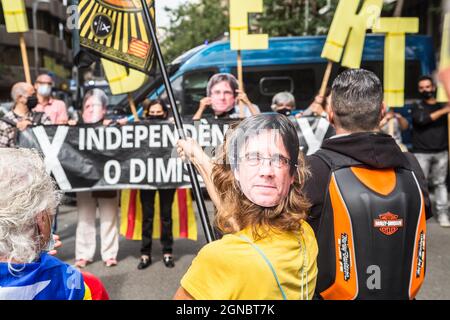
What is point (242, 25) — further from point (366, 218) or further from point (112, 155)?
point (366, 218)

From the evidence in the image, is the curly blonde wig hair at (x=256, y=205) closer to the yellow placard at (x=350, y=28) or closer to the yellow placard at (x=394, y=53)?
the yellow placard at (x=350, y=28)

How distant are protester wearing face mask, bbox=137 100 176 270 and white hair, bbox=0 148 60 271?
12.3 ft

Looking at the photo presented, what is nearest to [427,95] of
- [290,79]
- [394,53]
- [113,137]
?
[394,53]

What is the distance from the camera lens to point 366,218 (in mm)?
1853

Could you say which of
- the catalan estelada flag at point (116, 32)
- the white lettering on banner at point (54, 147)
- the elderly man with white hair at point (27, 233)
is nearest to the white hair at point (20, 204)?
the elderly man with white hair at point (27, 233)

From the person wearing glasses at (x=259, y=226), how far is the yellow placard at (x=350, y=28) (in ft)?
9.36

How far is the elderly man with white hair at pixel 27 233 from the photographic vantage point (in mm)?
1516

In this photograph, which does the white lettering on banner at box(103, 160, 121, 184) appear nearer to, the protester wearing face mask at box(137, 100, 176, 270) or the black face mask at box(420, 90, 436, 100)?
the protester wearing face mask at box(137, 100, 176, 270)

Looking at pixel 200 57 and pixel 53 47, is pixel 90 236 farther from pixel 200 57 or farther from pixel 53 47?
pixel 53 47

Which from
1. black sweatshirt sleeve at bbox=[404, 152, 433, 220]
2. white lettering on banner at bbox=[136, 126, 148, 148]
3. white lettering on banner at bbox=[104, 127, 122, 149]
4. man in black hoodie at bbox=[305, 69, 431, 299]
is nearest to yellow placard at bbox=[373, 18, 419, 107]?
white lettering on banner at bbox=[136, 126, 148, 148]

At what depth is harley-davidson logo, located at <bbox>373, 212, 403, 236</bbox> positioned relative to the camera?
1865 mm

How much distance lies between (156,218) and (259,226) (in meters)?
4.24

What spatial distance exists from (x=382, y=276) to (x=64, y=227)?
5.95 metres

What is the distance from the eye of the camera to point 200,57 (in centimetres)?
842
